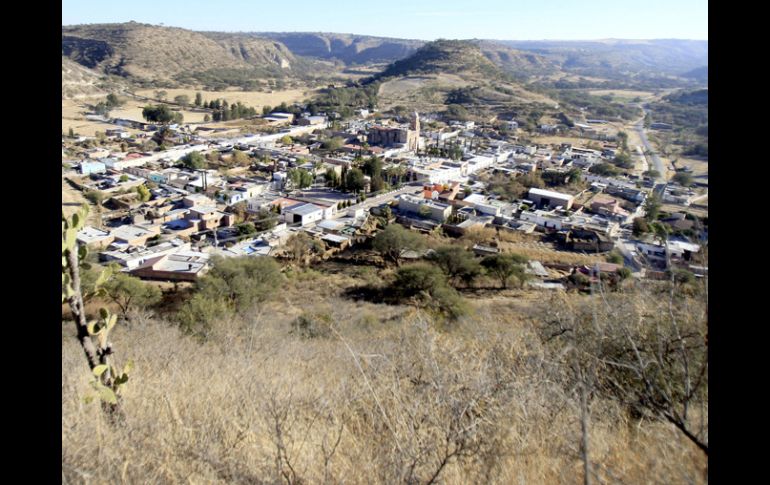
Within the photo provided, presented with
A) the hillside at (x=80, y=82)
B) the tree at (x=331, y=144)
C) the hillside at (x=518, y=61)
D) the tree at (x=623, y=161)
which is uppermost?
the hillside at (x=518, y=61)

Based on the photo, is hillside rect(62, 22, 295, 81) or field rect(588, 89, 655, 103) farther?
hillside rect(62, 22, 295, 81)

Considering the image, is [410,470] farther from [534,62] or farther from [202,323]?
[534,62]

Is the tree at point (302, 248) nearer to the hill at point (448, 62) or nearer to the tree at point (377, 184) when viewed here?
the tree at point (377, 184)

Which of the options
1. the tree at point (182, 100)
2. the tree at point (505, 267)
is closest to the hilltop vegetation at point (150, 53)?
the tree at point (182, 100)

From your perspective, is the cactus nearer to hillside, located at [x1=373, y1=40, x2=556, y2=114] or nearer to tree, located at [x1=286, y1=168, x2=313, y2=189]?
tree, located at [x1=286, y1=168, x2=313, y2=189]

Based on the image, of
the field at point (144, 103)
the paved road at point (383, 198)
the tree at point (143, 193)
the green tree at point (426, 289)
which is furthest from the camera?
the field at point (144, 103)

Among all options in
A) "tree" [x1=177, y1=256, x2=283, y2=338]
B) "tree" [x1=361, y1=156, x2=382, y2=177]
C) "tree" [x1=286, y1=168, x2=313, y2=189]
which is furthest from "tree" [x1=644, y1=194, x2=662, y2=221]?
"tree" [x1=286, y1=168, x2=313, y2=189]
